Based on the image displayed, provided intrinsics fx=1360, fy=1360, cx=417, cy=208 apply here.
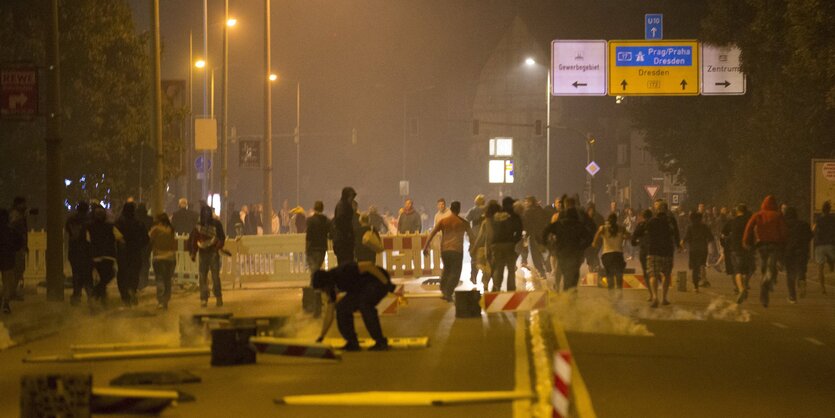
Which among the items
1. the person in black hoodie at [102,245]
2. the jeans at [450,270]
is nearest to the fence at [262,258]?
the jeans at [450,270]

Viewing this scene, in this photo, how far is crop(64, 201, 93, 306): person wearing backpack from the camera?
2210cm

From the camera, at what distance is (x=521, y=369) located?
43.7 ft

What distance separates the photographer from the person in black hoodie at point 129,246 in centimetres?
2284

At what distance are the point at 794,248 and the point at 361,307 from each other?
457 inches

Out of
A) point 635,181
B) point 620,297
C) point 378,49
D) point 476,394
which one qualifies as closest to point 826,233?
point 620,297

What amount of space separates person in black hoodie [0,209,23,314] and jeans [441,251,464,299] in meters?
7.01

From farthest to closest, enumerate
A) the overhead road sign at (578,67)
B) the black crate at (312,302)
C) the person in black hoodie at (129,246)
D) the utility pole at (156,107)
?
1. the overhead road sign at (578,67)
2. the utility pole at (156,107)
3. the person in black hoodie at (129,246)
4. the black crate at (312,302)

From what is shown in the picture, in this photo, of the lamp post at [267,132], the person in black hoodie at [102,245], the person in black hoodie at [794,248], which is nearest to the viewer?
the person in black hoodie at [102,245]

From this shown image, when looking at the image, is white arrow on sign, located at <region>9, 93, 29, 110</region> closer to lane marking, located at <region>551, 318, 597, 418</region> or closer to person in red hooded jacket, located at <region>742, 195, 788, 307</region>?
lane marking, located at <region>551, 318, 597, 418</region>

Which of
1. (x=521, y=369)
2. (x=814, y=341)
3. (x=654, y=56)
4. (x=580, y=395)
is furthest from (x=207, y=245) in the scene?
(x=654, y=56)

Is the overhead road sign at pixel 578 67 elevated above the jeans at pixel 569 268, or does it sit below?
above

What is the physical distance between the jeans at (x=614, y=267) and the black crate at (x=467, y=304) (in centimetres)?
399

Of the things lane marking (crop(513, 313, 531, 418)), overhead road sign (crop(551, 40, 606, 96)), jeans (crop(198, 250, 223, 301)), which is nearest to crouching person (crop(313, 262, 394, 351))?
lane marking (crop(513, 313, 531, 418))

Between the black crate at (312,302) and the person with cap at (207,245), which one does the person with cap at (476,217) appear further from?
the black crate at (312,302)
